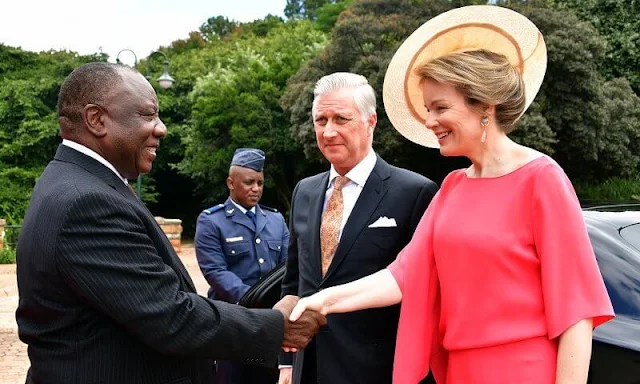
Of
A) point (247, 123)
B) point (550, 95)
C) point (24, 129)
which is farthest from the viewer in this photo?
point (24, 129)

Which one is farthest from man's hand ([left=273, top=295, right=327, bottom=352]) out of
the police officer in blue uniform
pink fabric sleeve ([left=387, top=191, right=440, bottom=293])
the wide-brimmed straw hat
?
the police officer in blue uniform

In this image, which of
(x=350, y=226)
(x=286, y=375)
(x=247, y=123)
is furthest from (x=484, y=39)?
(x=247, y=123)

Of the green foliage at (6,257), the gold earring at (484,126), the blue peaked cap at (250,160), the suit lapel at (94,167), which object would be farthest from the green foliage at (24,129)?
the gold earring at (484,126)

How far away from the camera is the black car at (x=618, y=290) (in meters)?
Result: 2.47

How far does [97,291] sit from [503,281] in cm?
123

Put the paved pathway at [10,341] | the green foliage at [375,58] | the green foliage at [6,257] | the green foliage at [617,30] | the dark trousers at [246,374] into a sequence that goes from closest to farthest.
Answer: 1. the dark trousers at [246,374]
2. the paved pathway at [10,341]
3. the green foliage at [6,257]
4. the green foliage at [375,58]
5. the green foliage at [617,30]

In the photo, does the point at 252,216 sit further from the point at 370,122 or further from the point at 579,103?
the point at 579,103

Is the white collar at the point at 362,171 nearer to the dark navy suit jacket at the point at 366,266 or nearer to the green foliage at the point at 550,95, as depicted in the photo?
the dark navy suit jacket at the point at 366,266

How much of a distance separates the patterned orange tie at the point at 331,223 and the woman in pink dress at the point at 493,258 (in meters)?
0.52

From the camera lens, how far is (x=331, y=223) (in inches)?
117

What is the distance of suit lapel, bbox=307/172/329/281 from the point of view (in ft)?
9.64

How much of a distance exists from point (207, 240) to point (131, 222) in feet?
9.35

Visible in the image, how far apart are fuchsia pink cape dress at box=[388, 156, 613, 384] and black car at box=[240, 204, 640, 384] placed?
56 centimetres

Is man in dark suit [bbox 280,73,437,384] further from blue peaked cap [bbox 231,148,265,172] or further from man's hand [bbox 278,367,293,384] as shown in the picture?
blue peaked cap [bbox 231,148,265,172]
